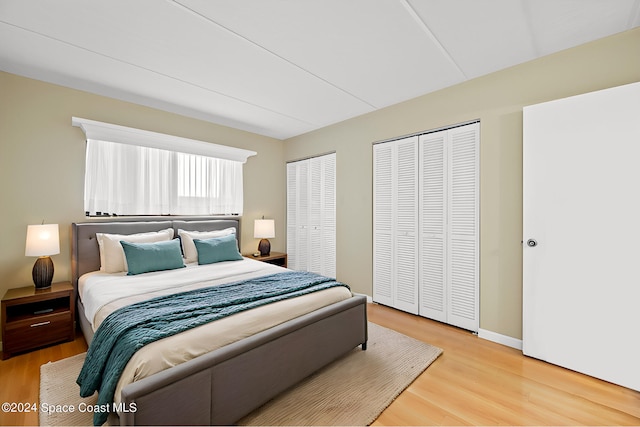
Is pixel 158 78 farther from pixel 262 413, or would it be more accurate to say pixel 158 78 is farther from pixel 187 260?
pixel 262 413

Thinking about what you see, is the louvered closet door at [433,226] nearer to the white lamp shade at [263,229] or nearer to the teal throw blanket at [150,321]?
the teal throw blanket at [150,321]

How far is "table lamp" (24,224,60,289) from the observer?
2551mm

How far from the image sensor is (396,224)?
3.51 m

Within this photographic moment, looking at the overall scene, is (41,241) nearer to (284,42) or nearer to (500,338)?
(284,42)

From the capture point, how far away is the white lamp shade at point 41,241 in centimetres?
254

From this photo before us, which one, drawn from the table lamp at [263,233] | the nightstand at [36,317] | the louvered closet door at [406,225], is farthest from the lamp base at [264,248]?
the nightstand at [36,317]

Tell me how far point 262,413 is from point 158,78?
10.2 ft

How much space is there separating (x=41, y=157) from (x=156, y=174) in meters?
1.05

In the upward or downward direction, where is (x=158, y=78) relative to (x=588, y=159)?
upward

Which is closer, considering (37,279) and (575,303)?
(575,303)

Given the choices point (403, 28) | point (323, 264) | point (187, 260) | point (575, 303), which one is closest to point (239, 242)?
point (187, 260)

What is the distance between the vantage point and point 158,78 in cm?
279

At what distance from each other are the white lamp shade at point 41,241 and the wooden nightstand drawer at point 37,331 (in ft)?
1.92

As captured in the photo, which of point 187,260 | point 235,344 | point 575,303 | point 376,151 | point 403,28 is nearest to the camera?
point 235,344
